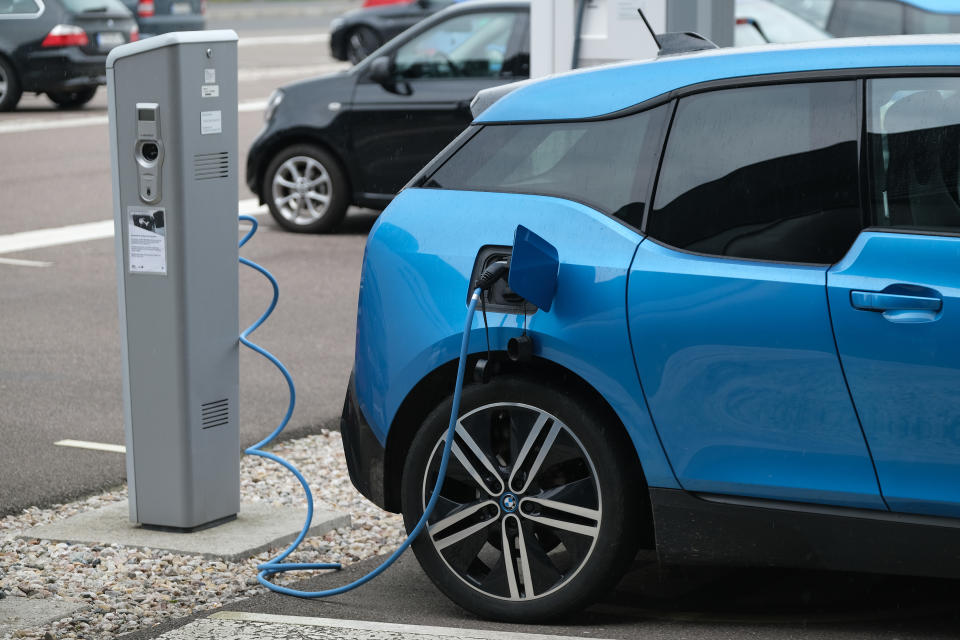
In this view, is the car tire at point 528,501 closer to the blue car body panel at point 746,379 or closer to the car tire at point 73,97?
the blue car body panel at point 746,379

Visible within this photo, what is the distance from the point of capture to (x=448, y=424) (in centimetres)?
442

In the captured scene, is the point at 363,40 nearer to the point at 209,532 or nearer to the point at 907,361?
the point at 209,532

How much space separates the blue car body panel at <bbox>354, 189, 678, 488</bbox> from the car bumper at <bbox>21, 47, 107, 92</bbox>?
1371 centimetres

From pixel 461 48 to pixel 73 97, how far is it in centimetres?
1060

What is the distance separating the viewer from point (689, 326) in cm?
409

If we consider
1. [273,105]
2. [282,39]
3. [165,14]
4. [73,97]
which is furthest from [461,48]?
[282,39]

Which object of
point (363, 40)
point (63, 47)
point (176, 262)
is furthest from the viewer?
point (363, 40)

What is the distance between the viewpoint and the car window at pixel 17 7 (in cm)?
635

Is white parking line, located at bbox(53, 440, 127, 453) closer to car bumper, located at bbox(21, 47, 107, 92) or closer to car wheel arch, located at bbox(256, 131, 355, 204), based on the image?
car wheel arch, located at bbox(256, 131, 355, 204)

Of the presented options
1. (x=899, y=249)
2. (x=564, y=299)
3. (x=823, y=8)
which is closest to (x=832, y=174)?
(x=899, y=249)

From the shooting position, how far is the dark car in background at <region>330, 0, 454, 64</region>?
84.3 feet

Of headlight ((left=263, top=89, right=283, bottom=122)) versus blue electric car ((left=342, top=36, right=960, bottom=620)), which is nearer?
blue electric car ((left=342, top=36, right=960, bottom=620))

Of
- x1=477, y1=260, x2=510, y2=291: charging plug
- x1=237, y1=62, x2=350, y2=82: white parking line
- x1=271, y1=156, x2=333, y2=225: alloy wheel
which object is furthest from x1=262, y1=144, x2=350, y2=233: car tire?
x1=237, y1=62, x2=350, y2=82: white parking line

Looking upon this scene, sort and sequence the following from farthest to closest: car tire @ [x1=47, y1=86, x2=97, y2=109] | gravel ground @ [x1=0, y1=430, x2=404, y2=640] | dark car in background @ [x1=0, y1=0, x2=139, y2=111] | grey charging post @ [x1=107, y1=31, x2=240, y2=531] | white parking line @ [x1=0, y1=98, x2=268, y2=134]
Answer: car tire @ [x1=47, y1=86, x2=97, y2=109]
white parking line @ [x1=0, y1=98, x2=268, y2=134]
dark car in background @ [x1=0, y1=0, x2=139, y2=111]
grey charging post @ [x1=107, y1=31, x2=240, y2=531]
gravel ground @ [x1=0, y1=430, x2=404, y2=640]
